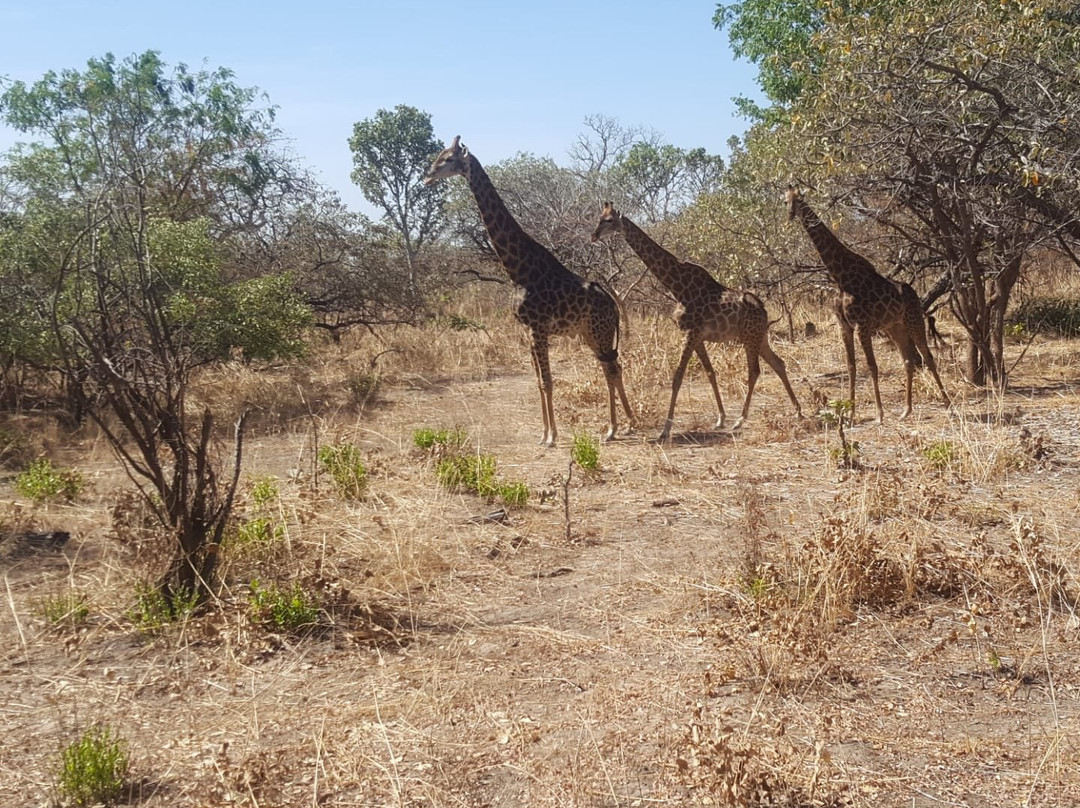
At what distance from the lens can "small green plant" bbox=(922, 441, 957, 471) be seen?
713 cm

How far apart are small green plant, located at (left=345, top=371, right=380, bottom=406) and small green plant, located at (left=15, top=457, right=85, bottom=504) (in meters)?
4.49

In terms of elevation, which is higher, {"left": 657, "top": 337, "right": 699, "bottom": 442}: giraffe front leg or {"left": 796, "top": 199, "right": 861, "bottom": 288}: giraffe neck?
{"left": 796, "top": 199, "right": 861, "bottom": 288}: giraffe neck

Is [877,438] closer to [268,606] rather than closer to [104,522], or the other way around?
[268,606]

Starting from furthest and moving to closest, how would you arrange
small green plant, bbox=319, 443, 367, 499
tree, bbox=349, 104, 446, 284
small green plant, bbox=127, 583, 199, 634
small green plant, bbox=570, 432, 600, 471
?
tree, bbox=349, 104, 446, 284 → small green plant, bbox=570, 432, 600, 471 → small green plant, bbox=319, 443, 367, 499 → small green plant, bbox=127, 583, 199, 634

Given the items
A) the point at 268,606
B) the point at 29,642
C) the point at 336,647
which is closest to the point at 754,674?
the point at 336,647

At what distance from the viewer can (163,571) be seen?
501cm

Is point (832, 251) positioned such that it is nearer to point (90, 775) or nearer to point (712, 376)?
point (712, 376)

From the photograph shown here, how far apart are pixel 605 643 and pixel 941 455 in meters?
3.79

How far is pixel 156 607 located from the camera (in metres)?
4.91

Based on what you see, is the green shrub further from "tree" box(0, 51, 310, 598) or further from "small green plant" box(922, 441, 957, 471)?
"tree" box(0, 51, 310, 598)

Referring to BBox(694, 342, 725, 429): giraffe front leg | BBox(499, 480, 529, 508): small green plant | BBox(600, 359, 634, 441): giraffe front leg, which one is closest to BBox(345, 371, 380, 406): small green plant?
BBox(600, 359, 634, 441): giraffe front leg

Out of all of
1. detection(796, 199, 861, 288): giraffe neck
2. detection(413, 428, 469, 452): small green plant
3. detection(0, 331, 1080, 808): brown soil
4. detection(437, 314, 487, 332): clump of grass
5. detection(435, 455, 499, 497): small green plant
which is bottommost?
detection(0, 331, 1080, 808): brown soil

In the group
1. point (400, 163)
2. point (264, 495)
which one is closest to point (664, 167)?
point (400, 163)

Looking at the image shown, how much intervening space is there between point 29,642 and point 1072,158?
25.2ft
